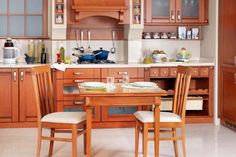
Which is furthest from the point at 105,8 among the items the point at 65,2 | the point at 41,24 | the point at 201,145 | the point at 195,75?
the point at 201,145

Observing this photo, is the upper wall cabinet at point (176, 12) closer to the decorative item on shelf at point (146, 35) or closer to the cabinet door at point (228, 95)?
the decorative item on shelf at point (146, 35)

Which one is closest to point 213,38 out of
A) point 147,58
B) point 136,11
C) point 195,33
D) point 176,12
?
point 195,33

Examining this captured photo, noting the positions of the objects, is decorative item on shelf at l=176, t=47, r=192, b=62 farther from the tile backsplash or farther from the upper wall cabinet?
the upper wall cabinet

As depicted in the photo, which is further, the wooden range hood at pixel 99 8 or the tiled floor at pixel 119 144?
the wooden range hood at pixel 99 8

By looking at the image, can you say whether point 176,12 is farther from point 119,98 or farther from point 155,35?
point 119,98

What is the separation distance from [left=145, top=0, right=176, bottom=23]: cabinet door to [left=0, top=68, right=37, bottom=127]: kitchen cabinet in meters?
1.89

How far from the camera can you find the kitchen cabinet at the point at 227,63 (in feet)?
19.3

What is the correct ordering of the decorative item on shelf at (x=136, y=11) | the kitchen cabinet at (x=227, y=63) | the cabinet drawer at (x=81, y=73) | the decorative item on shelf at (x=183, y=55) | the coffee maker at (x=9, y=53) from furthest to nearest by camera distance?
the decorative item on shelf at (x=183, y=55)
the decorative item on shelf at (x=136, y=11)
the coffee maker at (x=9, y=53)
the cabinet drawer at (x=81, y=73)
the kitchen cabinet at (x=227, y=63)

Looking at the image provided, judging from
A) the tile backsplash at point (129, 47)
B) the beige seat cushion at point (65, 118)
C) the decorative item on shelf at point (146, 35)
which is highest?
the decorative item on shelf at point (146, 35)

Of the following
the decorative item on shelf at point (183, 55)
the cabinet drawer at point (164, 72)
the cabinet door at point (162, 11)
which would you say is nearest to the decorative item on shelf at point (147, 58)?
the cabinet drawer at point (164, 72)

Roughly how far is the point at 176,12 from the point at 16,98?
2.52m

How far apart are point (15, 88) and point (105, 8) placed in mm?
1570

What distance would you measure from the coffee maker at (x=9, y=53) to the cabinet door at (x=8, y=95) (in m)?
0.28

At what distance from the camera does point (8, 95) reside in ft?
19.6
